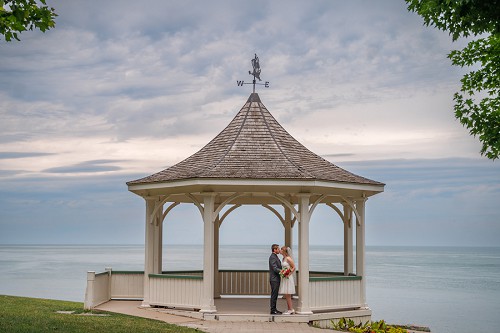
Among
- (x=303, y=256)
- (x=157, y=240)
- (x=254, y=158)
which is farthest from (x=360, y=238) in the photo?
(x=157, y=240)

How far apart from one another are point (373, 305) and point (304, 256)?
4381 cm

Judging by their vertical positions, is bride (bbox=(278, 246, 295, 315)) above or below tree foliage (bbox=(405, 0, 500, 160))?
below

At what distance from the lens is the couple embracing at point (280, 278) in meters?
16.8

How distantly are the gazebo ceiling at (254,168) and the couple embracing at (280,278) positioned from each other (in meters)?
1.56

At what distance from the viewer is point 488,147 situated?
17.4 meters

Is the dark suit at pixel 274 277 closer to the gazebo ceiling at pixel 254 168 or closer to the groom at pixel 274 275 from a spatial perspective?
the groom at pixel 274 275

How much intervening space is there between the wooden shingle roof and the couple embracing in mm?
1852

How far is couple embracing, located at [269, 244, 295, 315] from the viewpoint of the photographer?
16.8 m

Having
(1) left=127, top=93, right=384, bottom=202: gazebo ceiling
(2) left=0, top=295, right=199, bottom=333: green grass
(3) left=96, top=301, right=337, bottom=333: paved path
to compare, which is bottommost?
(3) left=96, top=301, right=337, bottom=333: paved path

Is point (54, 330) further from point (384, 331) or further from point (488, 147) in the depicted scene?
point (488, 147)

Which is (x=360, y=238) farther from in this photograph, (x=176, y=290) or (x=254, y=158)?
(x=176, y=290)

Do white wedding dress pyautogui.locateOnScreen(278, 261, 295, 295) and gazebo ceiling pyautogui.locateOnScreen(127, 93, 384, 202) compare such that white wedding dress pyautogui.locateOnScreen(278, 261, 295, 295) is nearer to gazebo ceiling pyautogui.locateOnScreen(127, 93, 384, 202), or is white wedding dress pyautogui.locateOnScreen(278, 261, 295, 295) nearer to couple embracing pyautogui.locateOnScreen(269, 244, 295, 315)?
couple embracing pyautogui.locateOnScreen(269, 244, 295, 315)

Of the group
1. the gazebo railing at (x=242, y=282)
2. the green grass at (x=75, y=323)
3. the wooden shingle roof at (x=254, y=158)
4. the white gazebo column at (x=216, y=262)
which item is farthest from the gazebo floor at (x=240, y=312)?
the wooden shingle roof at (x=254, y=158)

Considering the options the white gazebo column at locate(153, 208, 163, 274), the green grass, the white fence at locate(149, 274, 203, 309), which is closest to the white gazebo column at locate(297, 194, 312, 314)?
the white fence at locate(149, 274, 203, 309)
